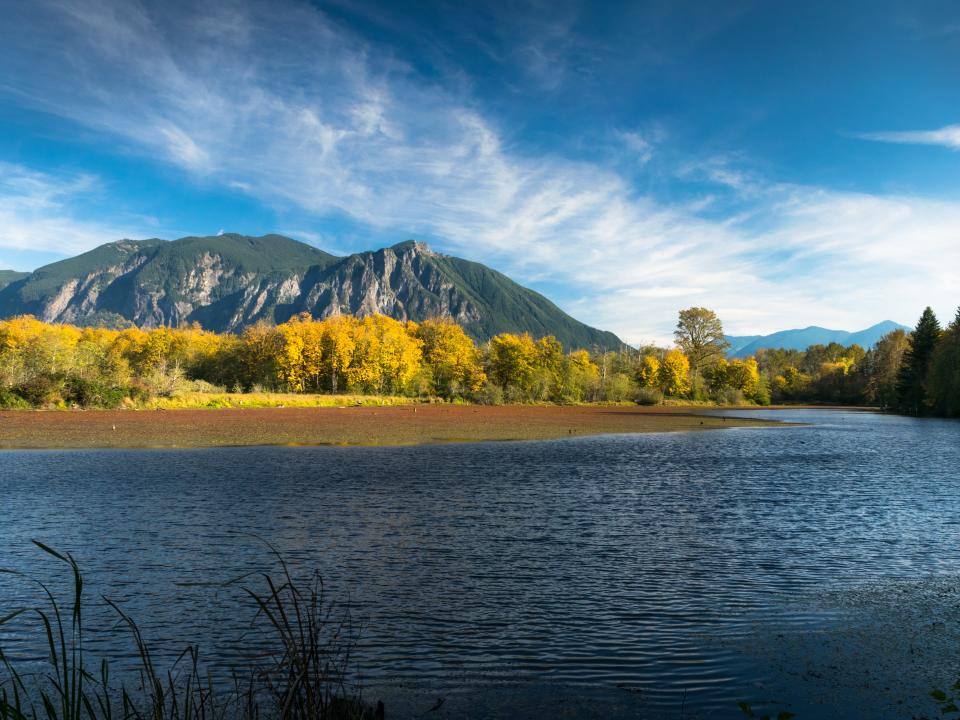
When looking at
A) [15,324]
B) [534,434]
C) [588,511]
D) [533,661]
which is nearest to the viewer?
[533,661]

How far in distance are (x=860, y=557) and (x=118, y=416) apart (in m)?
67.0

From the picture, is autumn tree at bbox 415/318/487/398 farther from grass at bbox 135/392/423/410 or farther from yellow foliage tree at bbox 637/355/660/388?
yellow foliage tree at bbox 637/355/660/388

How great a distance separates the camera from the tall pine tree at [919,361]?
96.5 m

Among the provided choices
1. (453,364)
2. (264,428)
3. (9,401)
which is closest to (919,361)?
(453,364)

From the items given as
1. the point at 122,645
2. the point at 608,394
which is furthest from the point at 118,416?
the point at 608,394

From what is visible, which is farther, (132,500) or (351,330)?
(351,330)

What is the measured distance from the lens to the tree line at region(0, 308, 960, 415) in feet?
281

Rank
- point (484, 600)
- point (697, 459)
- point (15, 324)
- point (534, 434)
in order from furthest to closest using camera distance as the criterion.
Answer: point (15, 324), point (534, 434), point (697, 459), point (484, 600)

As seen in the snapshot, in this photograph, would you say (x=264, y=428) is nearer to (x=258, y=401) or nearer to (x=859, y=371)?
(x=258, y=401)

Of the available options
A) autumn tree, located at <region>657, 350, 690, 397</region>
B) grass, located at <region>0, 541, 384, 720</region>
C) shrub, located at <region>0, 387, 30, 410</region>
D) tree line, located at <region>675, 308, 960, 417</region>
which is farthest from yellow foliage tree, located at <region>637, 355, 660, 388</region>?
grass, located at <region>0, 541, 384, 720</region>

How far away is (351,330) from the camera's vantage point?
121m

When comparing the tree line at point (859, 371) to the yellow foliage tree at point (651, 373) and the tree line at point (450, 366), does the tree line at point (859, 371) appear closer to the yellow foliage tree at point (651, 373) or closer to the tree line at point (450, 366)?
the tree line at point (450, 366)

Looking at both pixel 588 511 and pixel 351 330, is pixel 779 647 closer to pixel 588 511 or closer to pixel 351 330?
pixel 588 511

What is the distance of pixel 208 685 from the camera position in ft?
26.9
